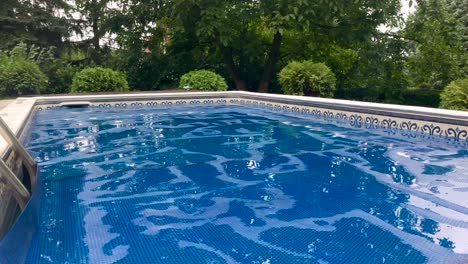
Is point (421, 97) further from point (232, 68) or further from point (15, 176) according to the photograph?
point (15, 176)

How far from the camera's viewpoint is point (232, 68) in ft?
44.8

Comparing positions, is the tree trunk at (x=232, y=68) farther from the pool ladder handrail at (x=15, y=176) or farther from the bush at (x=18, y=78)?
the pool ladder handrail at (x=15, y=176)

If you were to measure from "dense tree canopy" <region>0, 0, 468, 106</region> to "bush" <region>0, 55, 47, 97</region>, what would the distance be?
9.64ft

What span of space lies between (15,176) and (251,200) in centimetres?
160

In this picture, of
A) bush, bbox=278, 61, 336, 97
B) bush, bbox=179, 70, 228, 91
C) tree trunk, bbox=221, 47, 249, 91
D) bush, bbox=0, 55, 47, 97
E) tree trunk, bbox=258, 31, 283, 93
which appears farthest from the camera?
tree trunk, bbox=221, 47, 249, 91

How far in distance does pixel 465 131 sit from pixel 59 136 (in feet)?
18.2

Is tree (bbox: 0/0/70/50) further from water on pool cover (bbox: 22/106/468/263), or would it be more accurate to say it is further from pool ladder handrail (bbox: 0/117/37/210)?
pool ladder handrail (bbox: 0/117/37/210)

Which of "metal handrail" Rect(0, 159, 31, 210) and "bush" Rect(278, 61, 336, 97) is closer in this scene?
"metal handrail" Rect(0, 159, 31, 210)

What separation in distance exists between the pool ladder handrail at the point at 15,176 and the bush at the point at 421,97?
10578 millimetres

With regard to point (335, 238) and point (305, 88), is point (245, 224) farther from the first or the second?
point (305, 88)

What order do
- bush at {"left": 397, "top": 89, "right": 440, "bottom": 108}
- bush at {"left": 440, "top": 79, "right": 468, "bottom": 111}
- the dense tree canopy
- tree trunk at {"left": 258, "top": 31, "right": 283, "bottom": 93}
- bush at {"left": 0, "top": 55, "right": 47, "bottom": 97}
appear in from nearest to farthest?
bush at {"left": 440, "top": 79, "right": 468, "bottom": 111}
bush at {"left": 0, "top": 55, "right": 47, "bottom": 97}
bush at {"left": 397, "top": 89, "right": 440, "bottom": 108}
the dense tree canopy
tree trunk at {"left": 258, "top": 31, "right": 283, "bottom": 93}

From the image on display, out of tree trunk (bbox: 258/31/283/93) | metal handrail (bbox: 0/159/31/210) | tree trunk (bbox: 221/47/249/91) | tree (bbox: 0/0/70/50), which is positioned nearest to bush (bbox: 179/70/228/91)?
tree trunk (bbox: 221/47/249/91)

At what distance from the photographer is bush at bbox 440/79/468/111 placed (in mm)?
5918

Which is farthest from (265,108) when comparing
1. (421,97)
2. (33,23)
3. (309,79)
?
(33,23)
